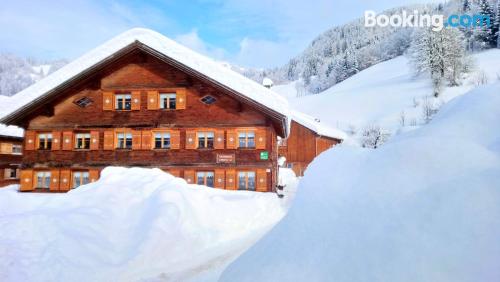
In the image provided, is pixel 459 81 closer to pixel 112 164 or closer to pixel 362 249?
pixel 112 164

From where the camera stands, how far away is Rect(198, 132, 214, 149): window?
20.2m

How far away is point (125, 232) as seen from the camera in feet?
31.7

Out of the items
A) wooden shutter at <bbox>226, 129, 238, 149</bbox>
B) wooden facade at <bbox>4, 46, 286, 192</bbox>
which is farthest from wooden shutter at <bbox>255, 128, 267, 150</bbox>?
wooden shutter at <bbox>226, 129, 238, 149</bbox>

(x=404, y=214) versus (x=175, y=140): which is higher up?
(x=175, y=140)

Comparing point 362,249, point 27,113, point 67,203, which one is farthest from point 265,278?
point 27,113

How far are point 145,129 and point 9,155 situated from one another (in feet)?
53.6

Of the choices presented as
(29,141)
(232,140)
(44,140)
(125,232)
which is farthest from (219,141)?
(29,141)

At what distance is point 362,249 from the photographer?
2734 millimetres

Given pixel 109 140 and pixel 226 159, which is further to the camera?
pixel 109 140

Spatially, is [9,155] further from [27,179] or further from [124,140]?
[124,140]

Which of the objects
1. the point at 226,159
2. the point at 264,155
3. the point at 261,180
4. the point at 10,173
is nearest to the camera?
the point at 261,180

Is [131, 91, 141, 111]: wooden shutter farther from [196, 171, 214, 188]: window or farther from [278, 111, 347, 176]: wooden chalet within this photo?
[278, 111, 347, 176]: wooden chalet

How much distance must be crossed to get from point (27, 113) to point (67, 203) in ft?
40.7

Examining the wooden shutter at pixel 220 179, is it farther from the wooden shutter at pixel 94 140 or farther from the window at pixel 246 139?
the wooden shutter at pixel 94 140
